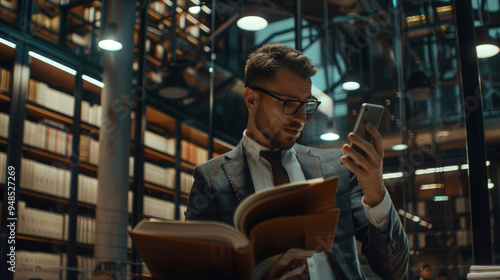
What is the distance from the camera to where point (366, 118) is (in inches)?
40.8

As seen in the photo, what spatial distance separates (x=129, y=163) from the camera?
14.5 feet

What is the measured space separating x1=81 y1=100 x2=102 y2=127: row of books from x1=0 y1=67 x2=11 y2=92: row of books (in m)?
0.61

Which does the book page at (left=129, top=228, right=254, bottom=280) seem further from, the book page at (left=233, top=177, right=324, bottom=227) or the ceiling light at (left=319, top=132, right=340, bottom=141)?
the ceiling light at (left=319, top=132, right=340, bottom=141)

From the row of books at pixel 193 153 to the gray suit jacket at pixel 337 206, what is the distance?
2.82 metres

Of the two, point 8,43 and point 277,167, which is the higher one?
point 8,43

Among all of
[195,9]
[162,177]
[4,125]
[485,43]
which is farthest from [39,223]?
[485,43]

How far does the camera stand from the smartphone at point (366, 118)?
1026 mm

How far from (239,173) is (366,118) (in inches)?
18.7

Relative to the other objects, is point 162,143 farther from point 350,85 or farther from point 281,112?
point 281,112

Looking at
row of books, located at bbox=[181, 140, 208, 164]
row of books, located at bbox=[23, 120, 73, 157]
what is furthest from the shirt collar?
row of books, located at bbox=[23, 120, 73, 157]

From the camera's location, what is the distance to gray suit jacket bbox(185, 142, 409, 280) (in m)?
1.19

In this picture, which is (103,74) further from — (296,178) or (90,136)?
(296,178)

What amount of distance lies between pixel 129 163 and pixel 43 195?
0.73 meters

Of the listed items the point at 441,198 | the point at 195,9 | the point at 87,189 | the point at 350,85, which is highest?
the point at 195,9
